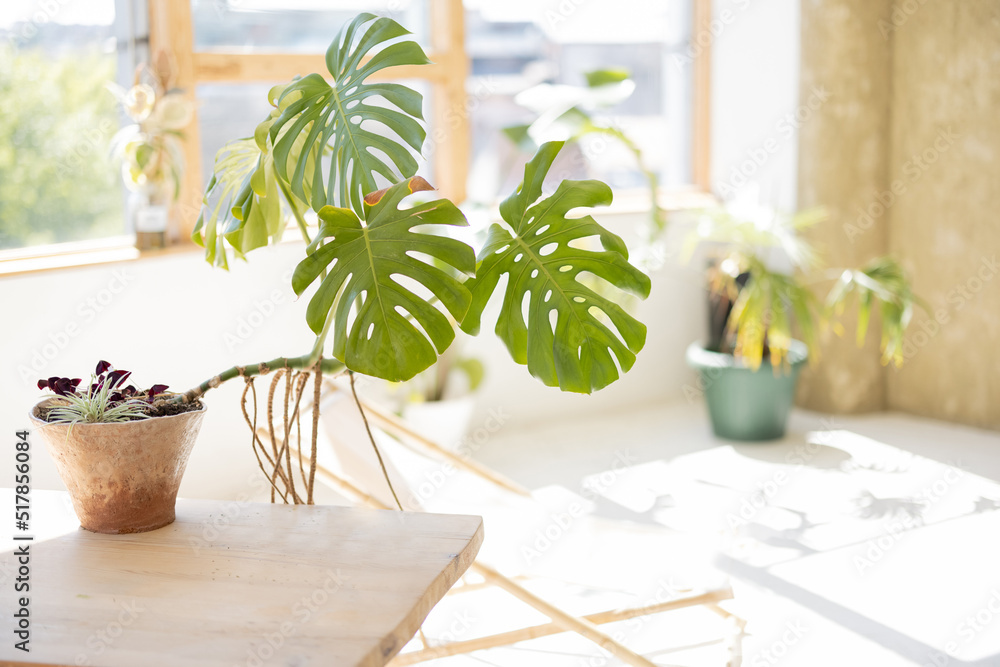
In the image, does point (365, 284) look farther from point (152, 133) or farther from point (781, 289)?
point (781, 289)

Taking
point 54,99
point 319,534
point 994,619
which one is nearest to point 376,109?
point 319,534

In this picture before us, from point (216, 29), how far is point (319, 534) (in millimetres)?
2545

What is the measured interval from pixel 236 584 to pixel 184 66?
2.52m

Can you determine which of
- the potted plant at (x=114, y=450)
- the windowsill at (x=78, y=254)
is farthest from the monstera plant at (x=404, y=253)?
the windowsill at (x=78, y=254)

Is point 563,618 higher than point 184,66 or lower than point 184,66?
lower

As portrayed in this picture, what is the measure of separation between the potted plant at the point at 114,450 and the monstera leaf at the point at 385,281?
0.26 metres

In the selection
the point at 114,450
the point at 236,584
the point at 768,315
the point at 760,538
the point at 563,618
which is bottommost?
the point at 760,538

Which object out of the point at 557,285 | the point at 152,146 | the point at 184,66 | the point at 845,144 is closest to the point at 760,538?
the point at 557,285

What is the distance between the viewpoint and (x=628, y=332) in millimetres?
1557

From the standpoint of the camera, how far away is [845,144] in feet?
13.6

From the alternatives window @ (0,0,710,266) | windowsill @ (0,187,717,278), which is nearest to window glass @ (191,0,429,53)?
window @ (0,0,710,266)

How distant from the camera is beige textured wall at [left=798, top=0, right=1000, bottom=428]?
3.87m

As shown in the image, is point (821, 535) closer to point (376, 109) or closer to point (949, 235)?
point (949, 235)

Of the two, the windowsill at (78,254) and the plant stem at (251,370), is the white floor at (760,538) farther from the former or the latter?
the windowsill at (78,254)
